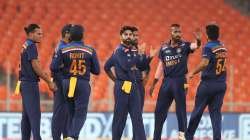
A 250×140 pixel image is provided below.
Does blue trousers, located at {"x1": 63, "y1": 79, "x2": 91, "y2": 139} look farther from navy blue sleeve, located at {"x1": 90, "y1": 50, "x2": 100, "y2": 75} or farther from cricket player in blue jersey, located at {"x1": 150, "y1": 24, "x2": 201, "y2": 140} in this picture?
cricket player in blue jersey, located at {"x1": 150, "y1": 24, "x2": 201, "y2": 140}

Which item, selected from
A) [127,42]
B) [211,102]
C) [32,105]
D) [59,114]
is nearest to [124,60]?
[127,42]

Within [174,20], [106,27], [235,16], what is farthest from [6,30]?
[235,16]

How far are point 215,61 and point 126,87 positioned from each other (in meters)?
1.77

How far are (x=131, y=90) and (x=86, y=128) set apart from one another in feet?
18.3

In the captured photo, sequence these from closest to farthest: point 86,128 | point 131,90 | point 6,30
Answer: point 131,90
point 86,128
point 6,30

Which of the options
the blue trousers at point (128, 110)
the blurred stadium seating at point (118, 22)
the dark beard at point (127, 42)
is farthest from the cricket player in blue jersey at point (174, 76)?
the blurred stadium seating at point (118, 22)

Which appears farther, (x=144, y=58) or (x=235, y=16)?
(x=235, y=16)

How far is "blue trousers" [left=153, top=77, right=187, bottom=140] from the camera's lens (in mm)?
14211

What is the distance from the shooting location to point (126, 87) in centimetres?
1320

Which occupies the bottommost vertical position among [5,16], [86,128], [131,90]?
[86,128]

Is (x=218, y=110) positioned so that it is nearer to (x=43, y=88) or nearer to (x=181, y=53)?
(x=181, y=53)

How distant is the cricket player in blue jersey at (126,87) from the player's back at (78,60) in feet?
1.40

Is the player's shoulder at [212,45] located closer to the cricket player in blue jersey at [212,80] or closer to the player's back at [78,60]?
the cricket player in blue jersey at [212,80]

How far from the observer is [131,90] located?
1326cm
